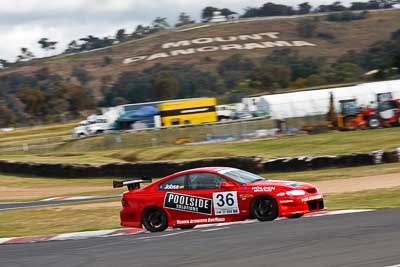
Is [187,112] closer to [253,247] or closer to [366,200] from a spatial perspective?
[366,200]

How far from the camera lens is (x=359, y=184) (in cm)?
2128

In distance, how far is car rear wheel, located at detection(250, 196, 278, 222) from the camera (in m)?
13.5

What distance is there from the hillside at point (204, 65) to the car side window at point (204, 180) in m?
76.5

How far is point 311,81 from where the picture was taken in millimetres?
96062

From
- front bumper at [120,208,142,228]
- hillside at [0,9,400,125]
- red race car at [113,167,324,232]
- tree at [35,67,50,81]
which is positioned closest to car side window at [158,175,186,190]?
red race car at [113,167,324,232]

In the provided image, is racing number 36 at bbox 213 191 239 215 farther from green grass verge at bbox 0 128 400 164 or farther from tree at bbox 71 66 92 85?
tree at bbox 71 66 92 85

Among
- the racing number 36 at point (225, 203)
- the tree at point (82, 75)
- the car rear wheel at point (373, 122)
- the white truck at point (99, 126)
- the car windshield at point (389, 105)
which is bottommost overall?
the racing number 36 at point (225, 203)

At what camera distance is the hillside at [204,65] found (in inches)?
4161

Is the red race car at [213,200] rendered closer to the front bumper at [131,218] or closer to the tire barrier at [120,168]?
the front bumper at [131,218]

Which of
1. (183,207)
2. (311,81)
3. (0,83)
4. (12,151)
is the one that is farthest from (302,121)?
(0,83)

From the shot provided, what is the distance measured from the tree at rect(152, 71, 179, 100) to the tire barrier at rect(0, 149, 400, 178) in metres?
71.1

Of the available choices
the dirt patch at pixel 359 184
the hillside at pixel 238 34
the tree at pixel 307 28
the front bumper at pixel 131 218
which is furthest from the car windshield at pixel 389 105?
the tree at pixel 307 28

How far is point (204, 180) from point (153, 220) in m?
1.25

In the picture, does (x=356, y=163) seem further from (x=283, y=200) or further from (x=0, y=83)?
(x=0, y=83)
